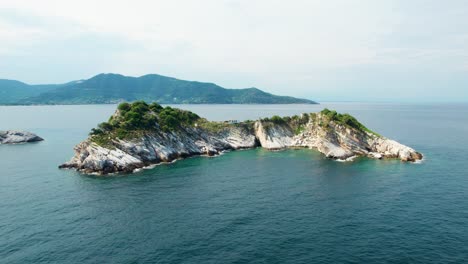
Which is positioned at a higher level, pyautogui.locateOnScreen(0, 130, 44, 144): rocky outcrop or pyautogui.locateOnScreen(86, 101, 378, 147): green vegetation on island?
pyautogui.locateOnScreen(86, 101, 378, 147): green vegetation on island

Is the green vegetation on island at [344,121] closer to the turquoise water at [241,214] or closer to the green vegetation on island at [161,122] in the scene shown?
the green vegetation on island at [161,122]

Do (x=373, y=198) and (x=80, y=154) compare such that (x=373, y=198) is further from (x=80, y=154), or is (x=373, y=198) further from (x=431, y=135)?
(x=431, y=135)

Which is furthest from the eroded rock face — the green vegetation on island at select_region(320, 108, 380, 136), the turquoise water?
the turquoise water

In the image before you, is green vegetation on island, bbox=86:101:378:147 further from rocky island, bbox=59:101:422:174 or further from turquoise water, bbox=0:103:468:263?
turquoise water, bbox=0:103:468:263

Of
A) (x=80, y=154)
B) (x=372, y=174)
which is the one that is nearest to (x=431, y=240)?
(x=372, y=174)

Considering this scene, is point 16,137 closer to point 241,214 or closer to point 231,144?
point 231,144

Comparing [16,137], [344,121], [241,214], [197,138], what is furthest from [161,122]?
[16,137]
